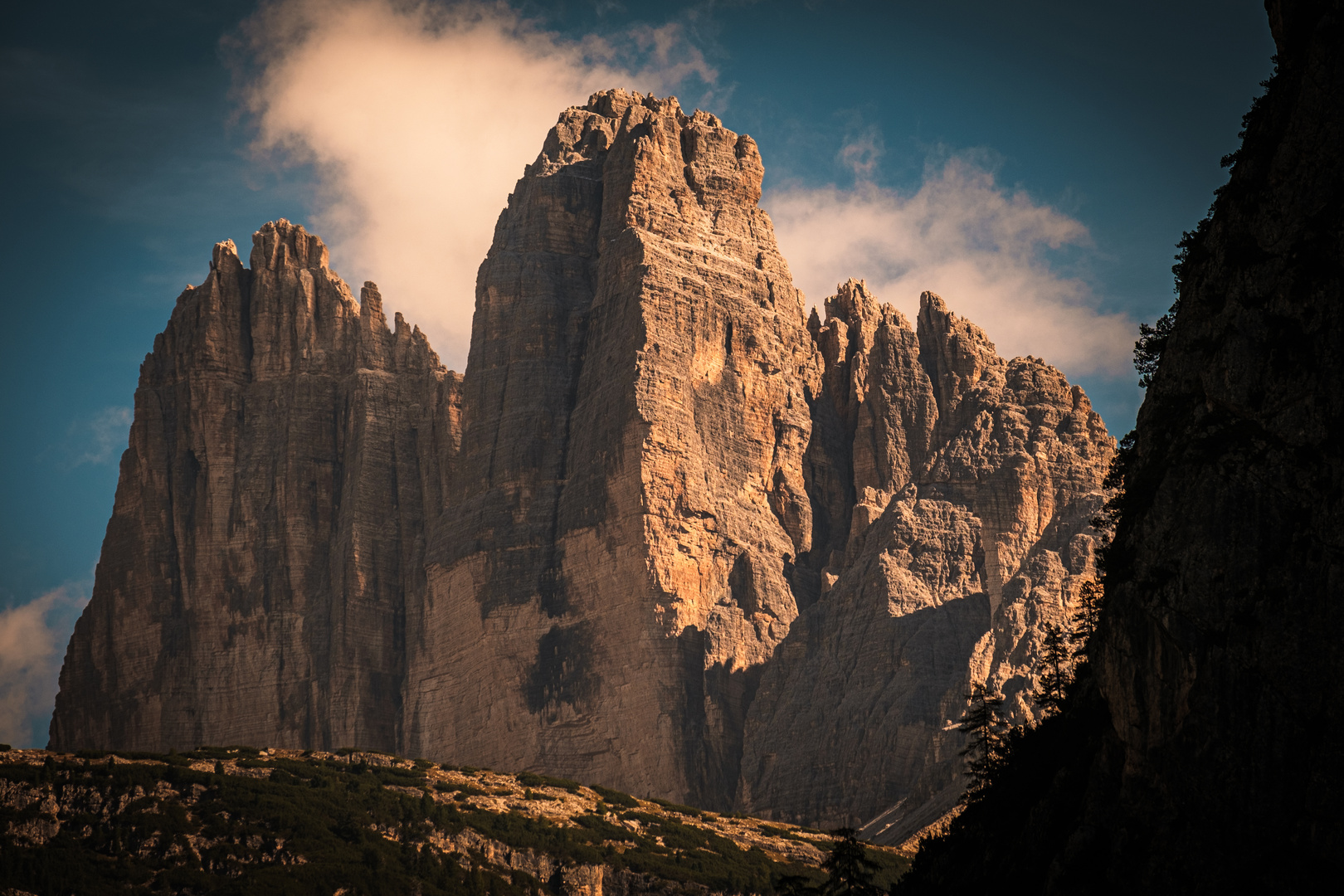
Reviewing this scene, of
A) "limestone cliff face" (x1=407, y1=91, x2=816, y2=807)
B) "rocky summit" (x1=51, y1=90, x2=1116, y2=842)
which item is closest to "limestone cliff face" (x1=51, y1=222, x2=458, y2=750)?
"rocky summit" (x1=51, y1=90, x2=1116, y2=842)

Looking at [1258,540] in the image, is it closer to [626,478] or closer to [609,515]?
[626,478]

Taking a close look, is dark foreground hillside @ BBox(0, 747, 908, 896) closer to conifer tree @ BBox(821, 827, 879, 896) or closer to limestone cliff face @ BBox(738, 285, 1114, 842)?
limestone cliff face @ BBox(738, 285, 1114, 842)

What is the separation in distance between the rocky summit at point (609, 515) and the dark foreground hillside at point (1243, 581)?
245 ft

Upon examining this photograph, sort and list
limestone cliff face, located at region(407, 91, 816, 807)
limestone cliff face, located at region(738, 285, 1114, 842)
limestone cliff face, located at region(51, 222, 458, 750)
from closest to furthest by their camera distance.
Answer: limestone cliff face, located at region(738, 285, 1114, 842) < limestone cliff face, located at region(407, 91, 816, 807) < limestone cliff face, located at region(51, 222, 458, 750)

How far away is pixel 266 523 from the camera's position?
609ft

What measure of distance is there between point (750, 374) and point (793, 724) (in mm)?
42305

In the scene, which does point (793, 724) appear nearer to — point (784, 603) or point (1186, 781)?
point (784, 603)

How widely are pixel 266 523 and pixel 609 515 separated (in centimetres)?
5164

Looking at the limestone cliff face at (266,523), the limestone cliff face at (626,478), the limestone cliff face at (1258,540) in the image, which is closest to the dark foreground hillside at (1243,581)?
the limestone cliff face at (1258,540)

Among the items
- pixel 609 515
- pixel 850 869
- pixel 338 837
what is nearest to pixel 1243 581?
pixel 850 869

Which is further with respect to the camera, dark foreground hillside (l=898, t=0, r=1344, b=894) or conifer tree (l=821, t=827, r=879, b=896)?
conifer tree (l=821, t=827, r=879, b=896)

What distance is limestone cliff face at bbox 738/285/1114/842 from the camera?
135375mm

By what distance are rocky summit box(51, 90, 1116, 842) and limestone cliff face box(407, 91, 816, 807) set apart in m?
0.36

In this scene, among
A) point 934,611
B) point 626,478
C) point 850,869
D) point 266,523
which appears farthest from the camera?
point 266,523
